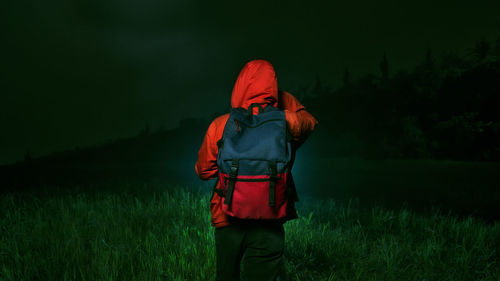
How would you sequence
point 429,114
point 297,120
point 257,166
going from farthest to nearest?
point 429,114, point 297,120, point 257,166

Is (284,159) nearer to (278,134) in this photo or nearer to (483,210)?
(278,134)

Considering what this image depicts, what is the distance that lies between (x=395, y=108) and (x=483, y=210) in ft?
48.0

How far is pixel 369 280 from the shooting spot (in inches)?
132

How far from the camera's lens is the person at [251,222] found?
232 centimetres

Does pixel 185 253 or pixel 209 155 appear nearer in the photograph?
pixel 209 155

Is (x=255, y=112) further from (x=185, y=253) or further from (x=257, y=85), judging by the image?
(x=185, y=253)

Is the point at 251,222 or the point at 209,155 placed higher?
the point at 209,155

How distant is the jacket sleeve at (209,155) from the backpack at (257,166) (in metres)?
0.19

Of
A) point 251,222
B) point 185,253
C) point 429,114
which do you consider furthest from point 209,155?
point 429,114

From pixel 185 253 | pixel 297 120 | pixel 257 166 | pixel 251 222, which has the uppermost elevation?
pixel 297 120

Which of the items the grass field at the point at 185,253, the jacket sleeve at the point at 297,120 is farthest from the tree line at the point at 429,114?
the jacket sleeve at the point at 297,120

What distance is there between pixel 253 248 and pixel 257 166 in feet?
2.33

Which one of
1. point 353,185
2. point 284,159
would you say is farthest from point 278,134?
point 353,185

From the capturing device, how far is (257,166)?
216 cm
